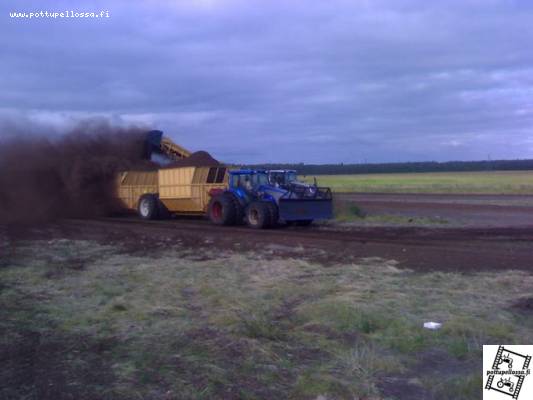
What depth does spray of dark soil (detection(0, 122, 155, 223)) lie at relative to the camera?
3095cm

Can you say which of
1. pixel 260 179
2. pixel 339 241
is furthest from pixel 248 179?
pixel 339 241

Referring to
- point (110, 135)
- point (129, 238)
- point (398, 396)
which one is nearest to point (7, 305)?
point (398, 396)

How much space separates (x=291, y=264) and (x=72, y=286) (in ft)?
14.9

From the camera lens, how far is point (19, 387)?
6824 mm

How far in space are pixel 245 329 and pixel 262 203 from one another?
572 inches

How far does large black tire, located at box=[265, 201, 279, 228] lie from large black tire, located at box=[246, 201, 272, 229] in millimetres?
58

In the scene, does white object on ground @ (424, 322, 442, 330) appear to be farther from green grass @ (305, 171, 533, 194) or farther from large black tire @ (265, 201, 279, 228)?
green grass @ (305, 171, 533, 194)

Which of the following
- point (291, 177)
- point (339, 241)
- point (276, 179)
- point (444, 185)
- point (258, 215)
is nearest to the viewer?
point (339, 241)

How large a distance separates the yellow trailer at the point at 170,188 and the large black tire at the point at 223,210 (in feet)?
2.35

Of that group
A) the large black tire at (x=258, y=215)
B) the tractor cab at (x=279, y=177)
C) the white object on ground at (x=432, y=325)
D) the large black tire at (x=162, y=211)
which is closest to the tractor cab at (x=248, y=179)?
the tractor cab at (x=279, y=177)

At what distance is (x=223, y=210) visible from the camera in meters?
24.3

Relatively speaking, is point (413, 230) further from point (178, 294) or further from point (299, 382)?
point (299, 382)

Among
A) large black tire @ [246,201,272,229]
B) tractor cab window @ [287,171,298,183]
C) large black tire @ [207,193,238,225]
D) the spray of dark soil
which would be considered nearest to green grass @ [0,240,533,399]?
large black tire @ [246,201,272,229]

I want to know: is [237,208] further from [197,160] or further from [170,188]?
[197,160]
